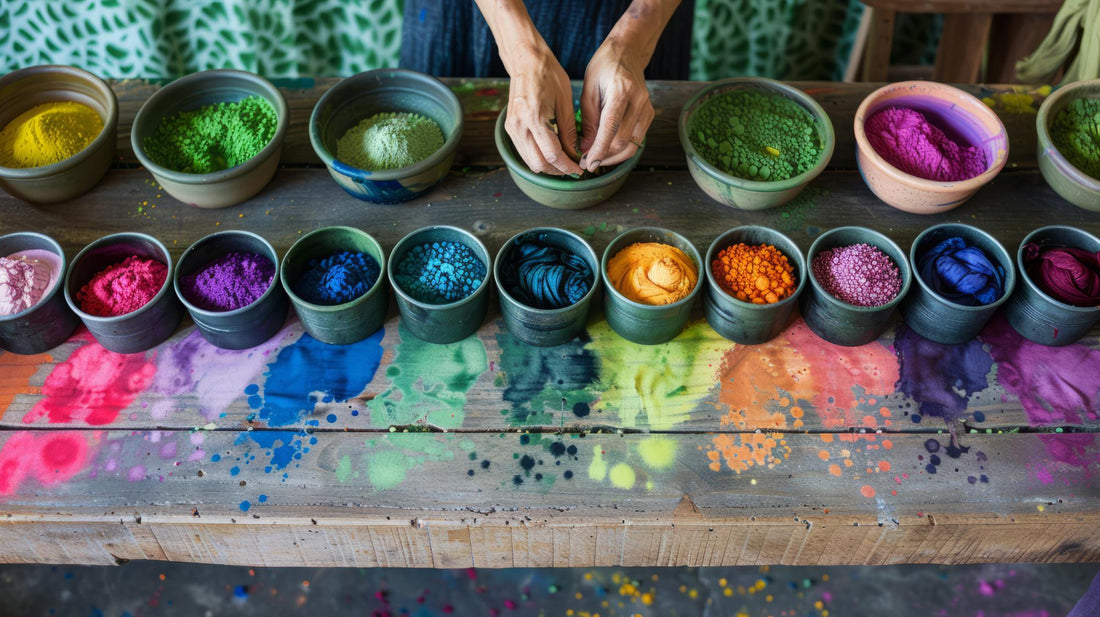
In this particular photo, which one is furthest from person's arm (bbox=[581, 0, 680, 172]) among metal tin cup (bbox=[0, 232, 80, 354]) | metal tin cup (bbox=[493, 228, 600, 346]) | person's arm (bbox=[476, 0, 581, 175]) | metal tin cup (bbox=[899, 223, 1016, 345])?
metal tin cup (bbox=[0, 232, 80, 354])

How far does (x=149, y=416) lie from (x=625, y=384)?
0.87 meters

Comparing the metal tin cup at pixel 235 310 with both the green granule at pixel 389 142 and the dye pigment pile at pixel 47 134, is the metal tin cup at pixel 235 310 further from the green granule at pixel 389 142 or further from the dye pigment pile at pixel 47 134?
the dye pigment pile at pixel 47 134

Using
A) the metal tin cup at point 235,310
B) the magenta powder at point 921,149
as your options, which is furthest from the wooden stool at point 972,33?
the metal tin cup at point 235,310

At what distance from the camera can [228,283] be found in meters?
1.43

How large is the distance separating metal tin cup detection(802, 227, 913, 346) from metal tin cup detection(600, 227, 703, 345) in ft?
0.71

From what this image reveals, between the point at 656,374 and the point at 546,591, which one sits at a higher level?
the point at 656,374

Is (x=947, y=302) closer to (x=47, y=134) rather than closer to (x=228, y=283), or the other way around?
(x=228, y=283)

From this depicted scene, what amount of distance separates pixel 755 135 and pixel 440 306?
0.77 meters

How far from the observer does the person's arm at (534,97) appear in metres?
1.38

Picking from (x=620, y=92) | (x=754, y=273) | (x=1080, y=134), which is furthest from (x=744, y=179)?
(x=1080, y=134)

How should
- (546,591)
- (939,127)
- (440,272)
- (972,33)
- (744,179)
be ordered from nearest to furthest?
(440,272) < (744,179) < (939,127) < (546,591) < (972,33)

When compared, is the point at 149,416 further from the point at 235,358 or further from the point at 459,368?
the point at 459,368

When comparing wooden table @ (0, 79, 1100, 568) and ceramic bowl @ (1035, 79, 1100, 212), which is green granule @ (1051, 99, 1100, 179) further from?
wooden table @ (0, 79, 1100, 568)

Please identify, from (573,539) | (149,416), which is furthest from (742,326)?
(149,416)
